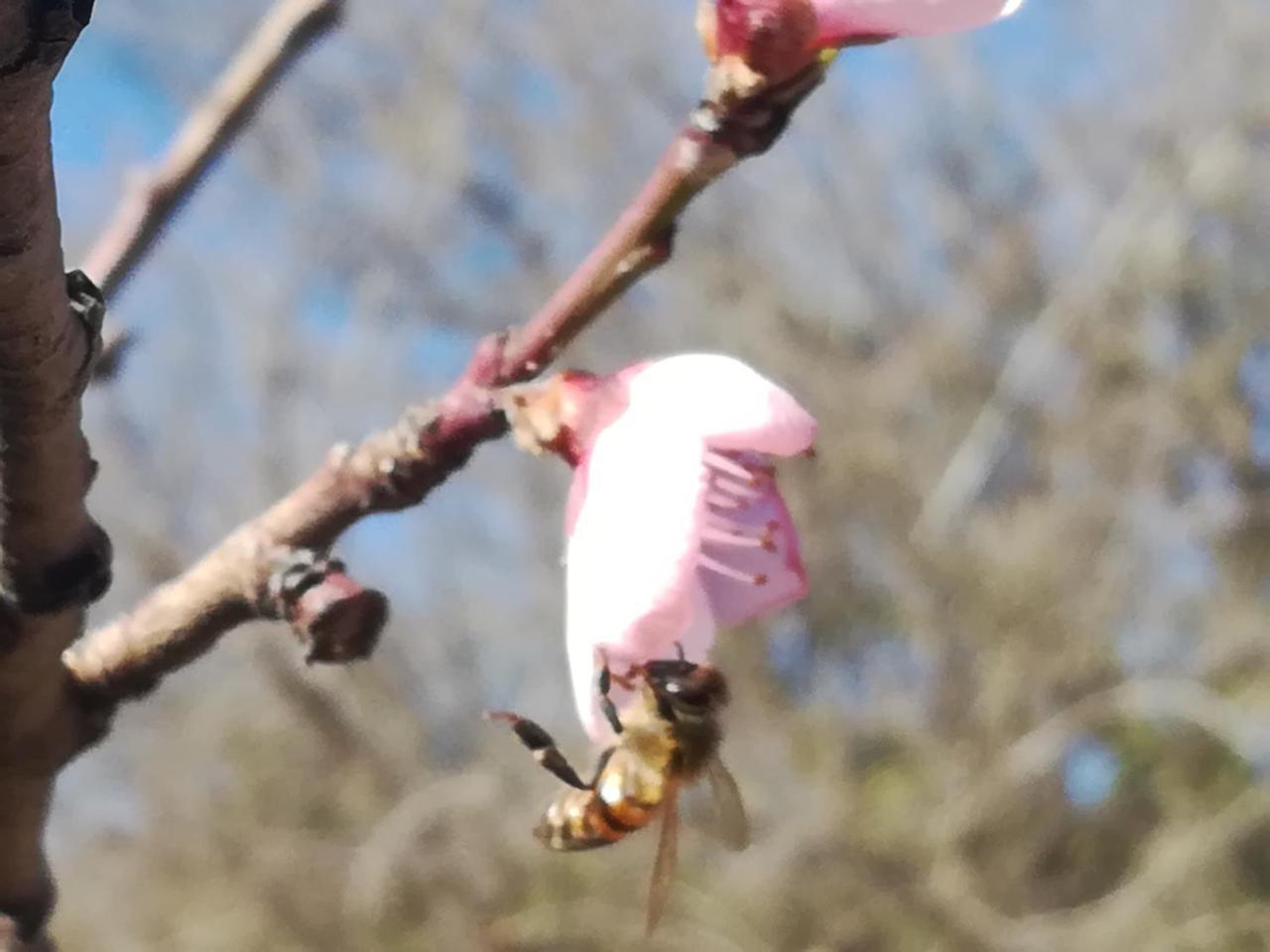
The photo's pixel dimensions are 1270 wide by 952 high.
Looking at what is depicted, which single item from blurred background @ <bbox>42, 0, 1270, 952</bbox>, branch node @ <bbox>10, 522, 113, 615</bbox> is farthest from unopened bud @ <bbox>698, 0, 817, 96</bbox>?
blurred background @ <bbox>42, 0, 1270, 952</bbox>

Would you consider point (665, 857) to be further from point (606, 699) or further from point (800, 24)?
point (800, 24)

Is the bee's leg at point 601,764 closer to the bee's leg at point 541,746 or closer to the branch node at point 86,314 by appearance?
the bee's leg at point 541,746

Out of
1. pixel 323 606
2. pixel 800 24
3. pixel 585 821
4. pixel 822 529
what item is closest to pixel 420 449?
pixel 323 606

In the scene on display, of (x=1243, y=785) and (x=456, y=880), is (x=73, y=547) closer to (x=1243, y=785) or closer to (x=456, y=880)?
Answer: (x=456, y=880)

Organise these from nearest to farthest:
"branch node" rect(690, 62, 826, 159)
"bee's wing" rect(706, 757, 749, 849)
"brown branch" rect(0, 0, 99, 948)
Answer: "brown branch" rect(0, 0, 99, 948) → "branch node" rect(690, 62, 826, 159) → "bee's wing" rect(706, 757, 749, 849)

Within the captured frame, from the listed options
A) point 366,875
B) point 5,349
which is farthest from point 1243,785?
point 5,349

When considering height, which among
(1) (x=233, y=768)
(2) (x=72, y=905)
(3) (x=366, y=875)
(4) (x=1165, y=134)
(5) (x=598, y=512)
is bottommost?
(2) (x=72, y=905)

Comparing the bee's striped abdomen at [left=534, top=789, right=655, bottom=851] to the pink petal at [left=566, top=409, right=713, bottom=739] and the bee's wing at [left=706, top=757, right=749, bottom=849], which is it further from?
the pink petal at [left=566, top=409, right=713, bottom=739]
